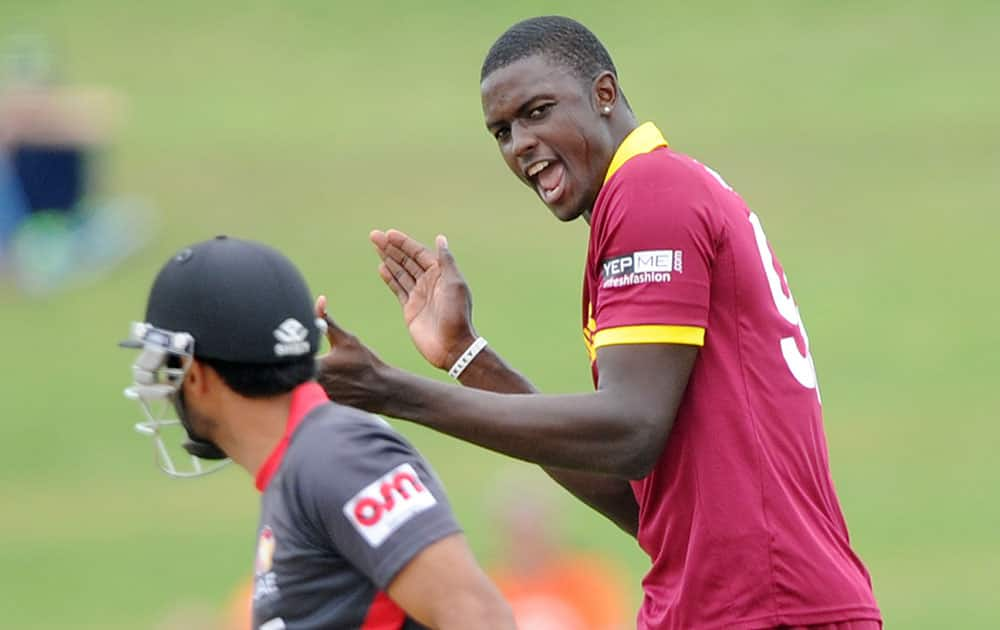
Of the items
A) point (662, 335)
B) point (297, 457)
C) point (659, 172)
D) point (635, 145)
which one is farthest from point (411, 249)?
point (297, 457)

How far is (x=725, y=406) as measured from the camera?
5.21 m

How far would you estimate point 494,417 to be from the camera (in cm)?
517

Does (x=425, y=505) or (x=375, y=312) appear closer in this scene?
(x=425, y=505)

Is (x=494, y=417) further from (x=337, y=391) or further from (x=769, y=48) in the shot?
(x=769, y=48)

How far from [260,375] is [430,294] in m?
1.21


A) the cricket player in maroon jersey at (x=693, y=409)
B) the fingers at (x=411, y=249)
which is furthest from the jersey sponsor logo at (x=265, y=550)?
the fingers at (x=411, y=249)

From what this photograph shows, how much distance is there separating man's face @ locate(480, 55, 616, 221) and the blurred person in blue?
18.8m

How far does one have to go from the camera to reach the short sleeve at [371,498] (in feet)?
14.9

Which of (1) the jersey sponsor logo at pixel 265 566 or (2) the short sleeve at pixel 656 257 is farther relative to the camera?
(2) the short sleeve at pixel 656 257

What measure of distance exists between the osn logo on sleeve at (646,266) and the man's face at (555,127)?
1.25 ft

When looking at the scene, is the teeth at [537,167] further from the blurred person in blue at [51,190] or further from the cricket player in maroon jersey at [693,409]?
the blurred person in blue at [51,190]

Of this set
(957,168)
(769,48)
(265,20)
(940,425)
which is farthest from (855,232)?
(265,20)

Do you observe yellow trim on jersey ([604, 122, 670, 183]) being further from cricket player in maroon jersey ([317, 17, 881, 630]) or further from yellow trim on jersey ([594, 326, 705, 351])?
yellow trim on jersey ([594, 326, 705, 351])

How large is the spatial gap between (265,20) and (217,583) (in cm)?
1992
